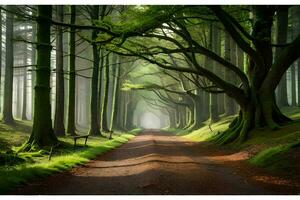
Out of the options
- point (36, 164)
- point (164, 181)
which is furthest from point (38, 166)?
point (164, 181)

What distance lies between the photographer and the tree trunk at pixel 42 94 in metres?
16.1

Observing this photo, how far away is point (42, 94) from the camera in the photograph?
16.3 m

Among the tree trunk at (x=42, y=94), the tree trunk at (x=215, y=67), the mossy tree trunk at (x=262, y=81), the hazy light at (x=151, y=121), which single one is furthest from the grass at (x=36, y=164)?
the hazy light at (x=151, y=121)

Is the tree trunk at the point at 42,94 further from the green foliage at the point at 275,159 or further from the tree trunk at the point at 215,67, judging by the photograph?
the tree trunk at the point at 215,67

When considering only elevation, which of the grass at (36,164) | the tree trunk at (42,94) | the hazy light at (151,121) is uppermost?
the tree trunk at (42,94)

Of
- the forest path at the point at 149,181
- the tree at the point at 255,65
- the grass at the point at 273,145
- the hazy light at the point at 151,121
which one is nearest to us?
the forest path at the point at 149,181

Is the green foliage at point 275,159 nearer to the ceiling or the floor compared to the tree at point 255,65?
nearer to the floor

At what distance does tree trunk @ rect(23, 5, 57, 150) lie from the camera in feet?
52.7

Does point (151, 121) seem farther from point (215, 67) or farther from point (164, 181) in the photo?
point (164, 181)

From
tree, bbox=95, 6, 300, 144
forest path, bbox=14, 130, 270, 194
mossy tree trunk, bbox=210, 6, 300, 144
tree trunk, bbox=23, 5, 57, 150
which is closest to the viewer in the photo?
forest path, bbox=14, 130, 270, 194

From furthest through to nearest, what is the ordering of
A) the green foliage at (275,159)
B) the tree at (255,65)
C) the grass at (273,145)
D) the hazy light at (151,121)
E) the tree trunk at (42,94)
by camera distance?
1. the hazy light at (151,121)
2. the tree at (255,65)
3. the tree trunk at (42,94)
4. the grass at (273,145)
5. the green foliage at (275,159)

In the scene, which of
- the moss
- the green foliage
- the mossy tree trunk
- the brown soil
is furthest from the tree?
the brown soil

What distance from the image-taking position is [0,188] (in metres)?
7.98

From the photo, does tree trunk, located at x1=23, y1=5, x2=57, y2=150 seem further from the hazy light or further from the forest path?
the hazy light
